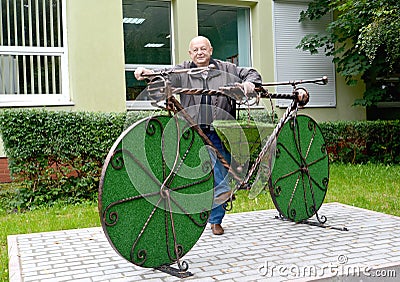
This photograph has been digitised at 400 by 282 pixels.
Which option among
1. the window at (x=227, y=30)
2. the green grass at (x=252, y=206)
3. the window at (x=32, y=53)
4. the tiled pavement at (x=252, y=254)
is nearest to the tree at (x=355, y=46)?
the window at (x=227, y=30)

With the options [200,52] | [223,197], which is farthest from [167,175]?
[200,52]

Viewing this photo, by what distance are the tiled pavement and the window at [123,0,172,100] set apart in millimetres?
5210

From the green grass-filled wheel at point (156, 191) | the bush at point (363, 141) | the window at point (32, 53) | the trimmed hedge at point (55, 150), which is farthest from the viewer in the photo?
the bush at point (363, 141)

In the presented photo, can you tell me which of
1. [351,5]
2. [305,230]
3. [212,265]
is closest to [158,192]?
[212,265]

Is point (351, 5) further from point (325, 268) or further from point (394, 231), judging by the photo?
point (325, 268)

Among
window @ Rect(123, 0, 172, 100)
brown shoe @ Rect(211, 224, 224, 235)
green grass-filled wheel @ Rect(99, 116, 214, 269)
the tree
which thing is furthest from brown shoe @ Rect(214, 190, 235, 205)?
window @ Rect(123, 0, 172, 100)

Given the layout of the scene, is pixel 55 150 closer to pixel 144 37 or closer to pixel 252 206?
pixel 252 206

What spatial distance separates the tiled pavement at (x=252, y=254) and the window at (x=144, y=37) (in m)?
5.21

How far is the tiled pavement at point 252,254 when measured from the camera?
144 inches

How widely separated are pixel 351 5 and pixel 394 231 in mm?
6109

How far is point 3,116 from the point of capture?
688cm

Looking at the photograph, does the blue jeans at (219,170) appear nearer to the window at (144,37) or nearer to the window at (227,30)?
the window at (144,37)

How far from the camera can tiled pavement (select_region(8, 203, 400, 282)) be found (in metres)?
3.65

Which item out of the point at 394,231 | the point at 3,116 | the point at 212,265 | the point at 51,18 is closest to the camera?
the point at 212,265
